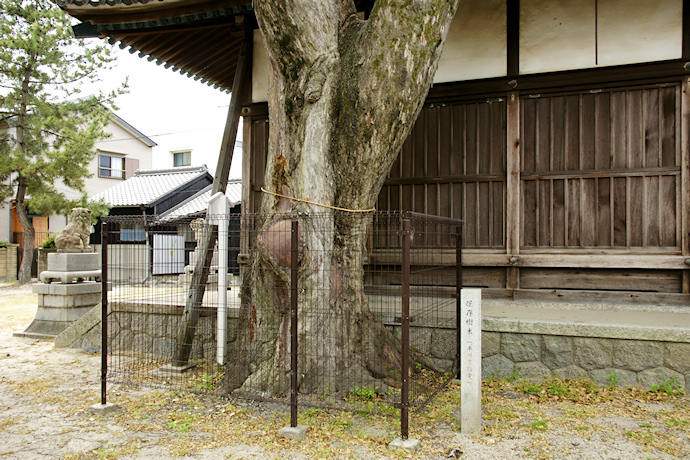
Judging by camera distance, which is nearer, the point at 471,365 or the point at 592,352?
the point at 471,365

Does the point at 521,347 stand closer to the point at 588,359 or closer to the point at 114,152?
the point at 588,359

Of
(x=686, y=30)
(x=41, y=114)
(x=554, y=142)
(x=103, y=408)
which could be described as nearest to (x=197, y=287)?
(x=103, y=408)

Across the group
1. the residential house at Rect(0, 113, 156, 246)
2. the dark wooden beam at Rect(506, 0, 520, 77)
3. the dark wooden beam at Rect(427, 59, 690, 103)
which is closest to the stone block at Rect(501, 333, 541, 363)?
the dark wooden beam at Rect(427, 59, 690, 103)

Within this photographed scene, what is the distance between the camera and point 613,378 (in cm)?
516

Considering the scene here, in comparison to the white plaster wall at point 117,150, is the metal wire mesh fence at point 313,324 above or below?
below

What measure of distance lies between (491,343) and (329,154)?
280 cm

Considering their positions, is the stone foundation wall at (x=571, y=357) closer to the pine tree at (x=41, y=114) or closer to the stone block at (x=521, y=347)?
the stone block at (x=521, y=347)

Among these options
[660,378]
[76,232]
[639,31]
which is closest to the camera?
[660,378]

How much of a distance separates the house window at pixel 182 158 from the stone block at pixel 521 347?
91.3 ft

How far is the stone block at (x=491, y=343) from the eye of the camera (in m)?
5.67

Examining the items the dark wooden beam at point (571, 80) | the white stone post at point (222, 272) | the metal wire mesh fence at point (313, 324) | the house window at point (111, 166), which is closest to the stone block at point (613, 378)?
the metal wire mesh fence at point (313, 324)

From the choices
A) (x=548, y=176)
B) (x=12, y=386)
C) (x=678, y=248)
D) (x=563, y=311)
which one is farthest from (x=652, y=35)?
(x=12, y=386)

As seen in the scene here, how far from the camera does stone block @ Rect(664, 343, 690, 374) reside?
4.95 meters

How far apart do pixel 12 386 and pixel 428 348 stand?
196 inches
